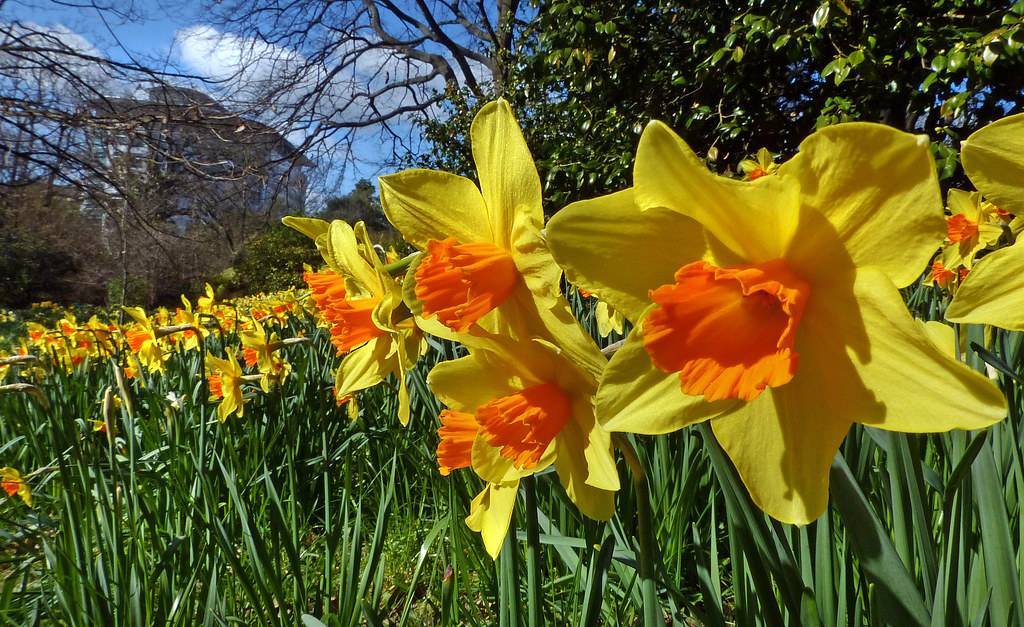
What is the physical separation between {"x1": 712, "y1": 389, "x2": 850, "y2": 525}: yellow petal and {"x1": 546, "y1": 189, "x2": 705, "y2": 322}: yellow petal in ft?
0.50

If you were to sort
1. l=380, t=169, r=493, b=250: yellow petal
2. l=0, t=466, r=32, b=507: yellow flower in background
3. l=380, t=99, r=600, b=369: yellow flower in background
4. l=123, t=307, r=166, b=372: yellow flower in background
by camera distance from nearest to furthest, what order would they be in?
l=380, t=99, r=600, b=369: yellow flower in background → l=380, t=169, r=493, b=250: yellow petal → l=0, t=466, r=32, b=507: yellow flower in background → l=123, t=307, r=166, b=372: yellow flower in background

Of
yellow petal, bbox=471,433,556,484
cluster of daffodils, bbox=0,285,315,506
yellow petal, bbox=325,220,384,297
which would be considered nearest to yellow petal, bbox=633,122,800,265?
yellow petal, bbox=471,433,556,484

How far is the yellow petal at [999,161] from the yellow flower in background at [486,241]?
0.39 m

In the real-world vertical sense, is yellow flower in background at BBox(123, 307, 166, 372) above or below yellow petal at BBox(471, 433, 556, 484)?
above

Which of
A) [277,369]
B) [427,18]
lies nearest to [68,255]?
[427,18]

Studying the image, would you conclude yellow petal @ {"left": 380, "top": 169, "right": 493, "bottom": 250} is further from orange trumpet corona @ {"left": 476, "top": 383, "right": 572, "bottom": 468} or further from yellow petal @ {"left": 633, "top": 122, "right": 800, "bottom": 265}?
yellow petal @ {"left": 633, "top": 122, "right": 800, "bottom": 265}

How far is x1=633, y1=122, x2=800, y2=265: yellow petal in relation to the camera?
1.73 ft

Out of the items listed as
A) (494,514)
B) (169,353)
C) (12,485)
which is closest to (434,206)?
(494,514)

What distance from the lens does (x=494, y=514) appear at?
34.7 inches

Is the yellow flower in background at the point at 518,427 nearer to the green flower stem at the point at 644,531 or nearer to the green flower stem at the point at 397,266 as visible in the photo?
the green flower stem at the point at 644,531

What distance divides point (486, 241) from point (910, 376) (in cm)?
53

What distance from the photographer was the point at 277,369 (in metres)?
2.44

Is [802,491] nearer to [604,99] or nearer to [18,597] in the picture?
[18,597]

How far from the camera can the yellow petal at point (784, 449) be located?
550mm
